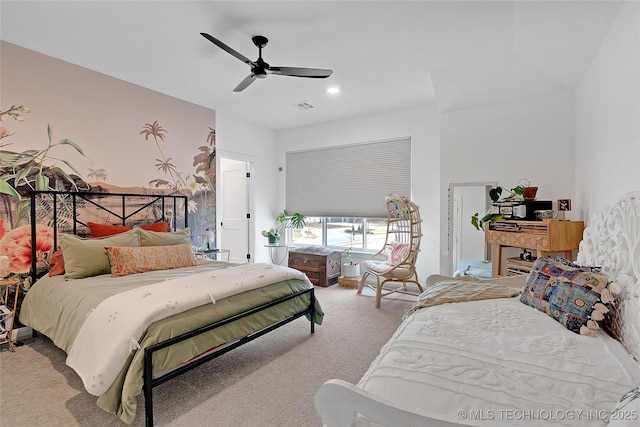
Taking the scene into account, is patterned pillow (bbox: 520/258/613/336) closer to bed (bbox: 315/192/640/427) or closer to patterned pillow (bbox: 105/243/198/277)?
bed (bbox: 315/192/640/427)

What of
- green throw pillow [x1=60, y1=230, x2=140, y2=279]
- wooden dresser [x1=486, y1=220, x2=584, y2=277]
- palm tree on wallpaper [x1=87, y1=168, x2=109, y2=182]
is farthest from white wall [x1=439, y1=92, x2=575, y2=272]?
palm tree on wallpaper [x1=87, y1=168, x2=109, y2=182]

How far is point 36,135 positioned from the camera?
303cm

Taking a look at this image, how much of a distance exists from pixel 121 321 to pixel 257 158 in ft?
13.6

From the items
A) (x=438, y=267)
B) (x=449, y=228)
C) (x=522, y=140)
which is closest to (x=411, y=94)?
(x=522, y=140)

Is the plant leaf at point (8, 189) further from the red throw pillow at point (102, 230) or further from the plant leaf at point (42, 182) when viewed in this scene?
the red throw pillow at point (102, 230)

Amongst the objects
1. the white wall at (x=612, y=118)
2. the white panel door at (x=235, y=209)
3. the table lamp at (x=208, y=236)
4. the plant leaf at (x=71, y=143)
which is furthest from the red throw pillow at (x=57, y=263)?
the white wall at (x=612, y=118)

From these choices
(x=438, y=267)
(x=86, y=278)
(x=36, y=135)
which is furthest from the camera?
(x=438, y=267)

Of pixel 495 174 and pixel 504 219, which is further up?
pixel 495 174

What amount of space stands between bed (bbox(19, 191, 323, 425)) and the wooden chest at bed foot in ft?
6.18

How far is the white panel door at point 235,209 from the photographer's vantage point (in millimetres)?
5684

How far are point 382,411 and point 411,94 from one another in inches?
163

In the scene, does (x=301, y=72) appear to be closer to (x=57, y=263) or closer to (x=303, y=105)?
(x=303, y=105)

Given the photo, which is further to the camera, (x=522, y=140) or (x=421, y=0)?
(x=522, y=140)

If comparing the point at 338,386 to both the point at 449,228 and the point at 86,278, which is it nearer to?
the point at 86,278
